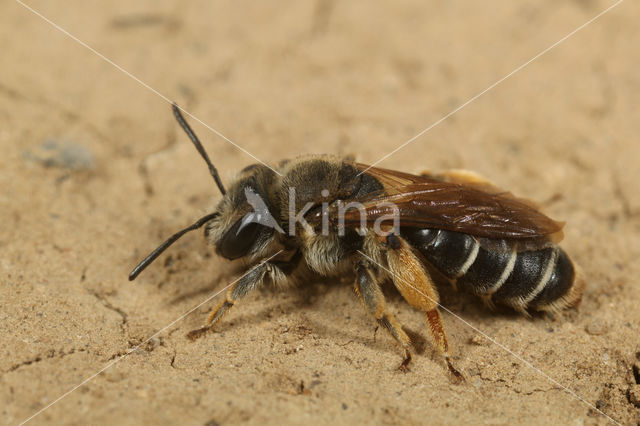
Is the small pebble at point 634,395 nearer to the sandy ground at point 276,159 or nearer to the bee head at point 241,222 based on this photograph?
the sandy ground at point 276,159

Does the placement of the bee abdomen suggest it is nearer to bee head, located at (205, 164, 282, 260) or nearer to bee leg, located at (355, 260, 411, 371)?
bee leg, located at (355, 260, 411, 371)

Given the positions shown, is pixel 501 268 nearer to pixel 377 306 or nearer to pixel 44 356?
pixel 377 306

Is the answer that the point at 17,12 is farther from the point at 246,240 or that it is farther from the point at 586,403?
the point at 586,403

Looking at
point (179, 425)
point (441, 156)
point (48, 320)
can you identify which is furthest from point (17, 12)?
point (179, 425)

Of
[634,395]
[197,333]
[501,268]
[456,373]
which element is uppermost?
[197,333]

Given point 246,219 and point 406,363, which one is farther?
point 246,219

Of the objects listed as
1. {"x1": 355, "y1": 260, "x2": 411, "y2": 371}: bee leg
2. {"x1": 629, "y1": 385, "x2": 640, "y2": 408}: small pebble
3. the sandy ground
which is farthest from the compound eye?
{"x1": 629, "y1": 385, "x2": 640, "y2": 408}: small pebble

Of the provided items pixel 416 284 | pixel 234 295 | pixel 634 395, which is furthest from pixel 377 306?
pixel 634 395
